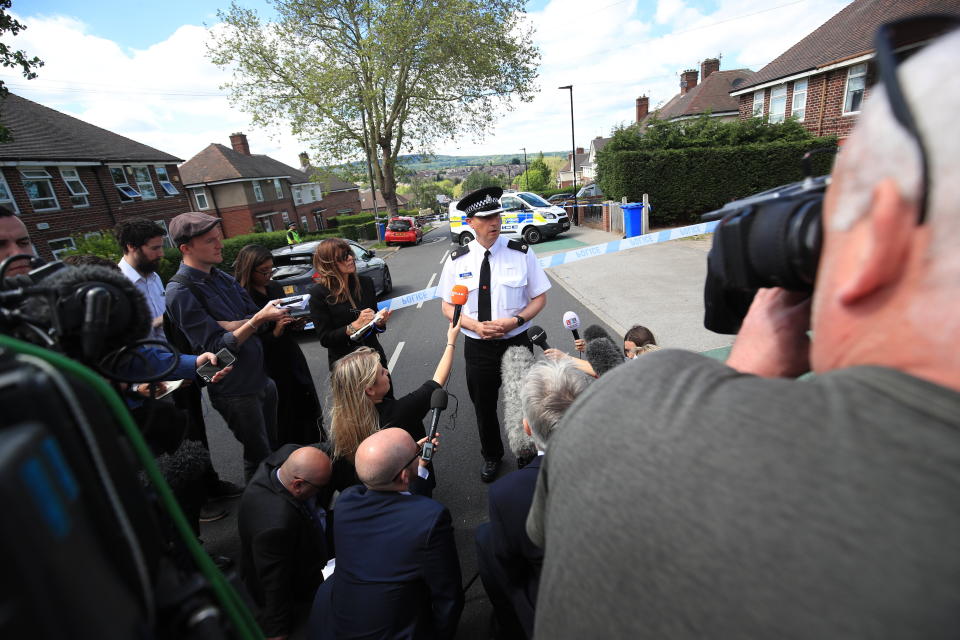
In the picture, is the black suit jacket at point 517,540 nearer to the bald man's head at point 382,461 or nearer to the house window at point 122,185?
the bald man's head at point 382,461

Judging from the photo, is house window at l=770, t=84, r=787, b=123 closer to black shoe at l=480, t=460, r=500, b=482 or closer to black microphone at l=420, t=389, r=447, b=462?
black shoe at l=480, t=460, r=500, b=482

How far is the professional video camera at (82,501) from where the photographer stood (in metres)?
0.41

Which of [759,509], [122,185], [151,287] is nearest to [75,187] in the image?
[122,185]

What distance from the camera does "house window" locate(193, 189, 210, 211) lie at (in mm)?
32906

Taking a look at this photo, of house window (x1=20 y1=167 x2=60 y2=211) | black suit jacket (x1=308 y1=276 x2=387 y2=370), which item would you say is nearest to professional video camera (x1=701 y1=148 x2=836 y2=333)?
black suit jacket (x1=308 y1=276 x2=387 y2=370)

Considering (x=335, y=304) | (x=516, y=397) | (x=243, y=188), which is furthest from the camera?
(x=243, y=188)

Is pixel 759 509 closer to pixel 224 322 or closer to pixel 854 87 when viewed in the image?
pixel 224 322

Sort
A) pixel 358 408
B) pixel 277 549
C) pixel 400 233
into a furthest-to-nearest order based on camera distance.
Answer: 1. pixel 400 233
2. pixel 358 408
3. pixel 277 549

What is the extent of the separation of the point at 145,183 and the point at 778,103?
33.1m

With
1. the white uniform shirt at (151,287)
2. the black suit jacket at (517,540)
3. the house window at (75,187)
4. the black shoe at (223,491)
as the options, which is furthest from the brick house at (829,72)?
the house window at (75,187)

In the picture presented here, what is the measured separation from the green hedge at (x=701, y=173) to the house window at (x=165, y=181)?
25529 mm

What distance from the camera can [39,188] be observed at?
18172 millimetres

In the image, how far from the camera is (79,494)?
20.6 inches

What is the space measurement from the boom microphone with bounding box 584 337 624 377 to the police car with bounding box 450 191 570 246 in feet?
46.2
